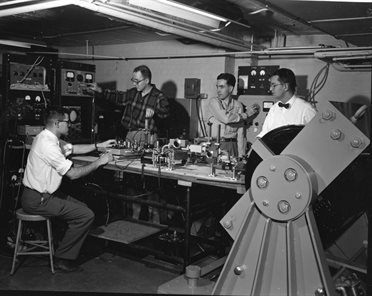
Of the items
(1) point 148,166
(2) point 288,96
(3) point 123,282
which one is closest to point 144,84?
(1) point 148,166

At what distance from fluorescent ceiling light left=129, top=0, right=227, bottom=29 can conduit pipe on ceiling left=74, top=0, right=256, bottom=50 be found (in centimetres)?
22

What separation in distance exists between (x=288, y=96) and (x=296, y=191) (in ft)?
7.01

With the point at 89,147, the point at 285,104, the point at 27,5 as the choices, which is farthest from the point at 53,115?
the point at 285,104

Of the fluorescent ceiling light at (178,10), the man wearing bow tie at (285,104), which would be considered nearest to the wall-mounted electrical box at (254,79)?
the man wearing bow tie at (285,104)

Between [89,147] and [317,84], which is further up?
[317,84]

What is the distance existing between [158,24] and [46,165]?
4.94 ft

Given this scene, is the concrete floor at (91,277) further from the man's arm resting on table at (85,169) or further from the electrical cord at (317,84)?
the electrical cord at (317,84)

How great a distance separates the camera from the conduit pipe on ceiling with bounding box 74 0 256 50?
3090mm

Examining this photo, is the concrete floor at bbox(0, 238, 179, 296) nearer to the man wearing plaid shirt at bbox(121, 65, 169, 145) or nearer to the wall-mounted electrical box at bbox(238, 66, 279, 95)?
the man wearing plaid shirt at bbox(121, 65, 169, 145)

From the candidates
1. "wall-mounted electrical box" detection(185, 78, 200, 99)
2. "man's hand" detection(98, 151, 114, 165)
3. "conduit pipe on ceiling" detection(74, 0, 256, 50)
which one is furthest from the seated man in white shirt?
"wall-mounted electrical box" detection(185, 78, 200, 99)

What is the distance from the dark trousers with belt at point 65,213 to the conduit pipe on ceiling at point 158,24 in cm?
151

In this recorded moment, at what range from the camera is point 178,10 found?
321 cm

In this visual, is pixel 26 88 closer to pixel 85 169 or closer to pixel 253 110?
pixel 85 169

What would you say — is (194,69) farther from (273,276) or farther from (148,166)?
(273,276)
